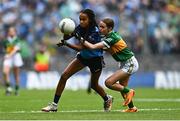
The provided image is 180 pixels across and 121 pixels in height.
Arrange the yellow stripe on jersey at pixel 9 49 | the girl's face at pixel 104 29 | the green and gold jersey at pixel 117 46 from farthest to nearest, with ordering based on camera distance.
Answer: the yellow stripe on jersey at pixel 9 49
the girl's face at pixel 104 29
the green and gold jersey at pixel 117 46

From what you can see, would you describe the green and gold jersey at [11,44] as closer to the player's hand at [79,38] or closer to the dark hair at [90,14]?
the dark hair at [90,14]

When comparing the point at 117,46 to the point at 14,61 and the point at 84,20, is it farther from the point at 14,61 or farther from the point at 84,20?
the point at 14,61

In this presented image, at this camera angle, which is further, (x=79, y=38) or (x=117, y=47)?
(x=117, y=47)

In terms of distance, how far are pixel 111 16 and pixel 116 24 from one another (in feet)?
1.82

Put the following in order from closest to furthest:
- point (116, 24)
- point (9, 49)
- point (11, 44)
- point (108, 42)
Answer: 1. point (108, 42)
2. point (11, 44)
3. point (9, 49)
4. point (116, 24)

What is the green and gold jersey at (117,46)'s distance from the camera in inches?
605

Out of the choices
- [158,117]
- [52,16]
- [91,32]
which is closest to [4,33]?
[52,16]

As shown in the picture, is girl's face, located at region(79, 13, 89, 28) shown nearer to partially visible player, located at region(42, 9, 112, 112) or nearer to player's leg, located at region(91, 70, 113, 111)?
partially visible player, located at region(42, 9, 112, 112)

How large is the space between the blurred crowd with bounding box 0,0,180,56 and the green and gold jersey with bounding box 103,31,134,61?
16090mm

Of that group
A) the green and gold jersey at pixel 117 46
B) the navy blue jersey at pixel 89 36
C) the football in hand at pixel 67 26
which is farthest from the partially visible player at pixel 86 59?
the football in hand at pixel 67 26

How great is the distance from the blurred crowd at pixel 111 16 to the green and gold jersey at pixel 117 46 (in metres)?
16.1

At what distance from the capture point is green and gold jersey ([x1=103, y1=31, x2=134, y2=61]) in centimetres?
1536

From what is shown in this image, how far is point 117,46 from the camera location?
1554cm

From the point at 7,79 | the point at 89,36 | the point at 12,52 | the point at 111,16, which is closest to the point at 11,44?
the point at 12,52
